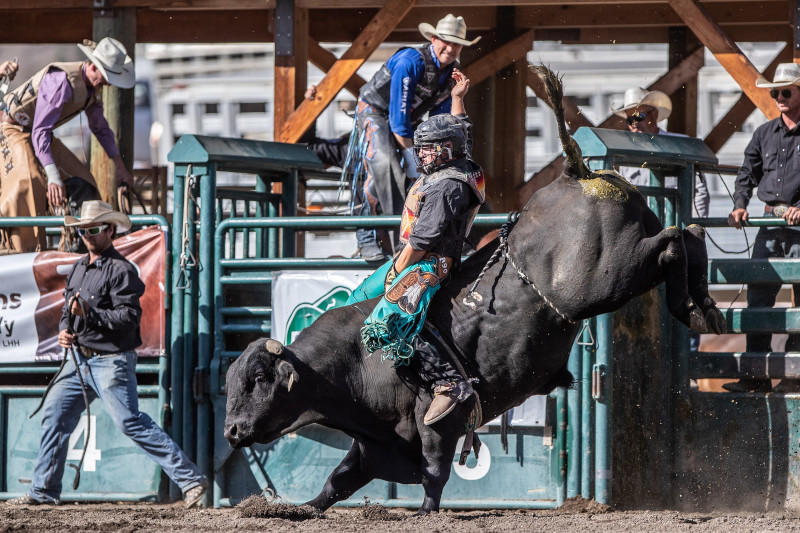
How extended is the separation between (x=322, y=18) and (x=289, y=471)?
525 centimetres

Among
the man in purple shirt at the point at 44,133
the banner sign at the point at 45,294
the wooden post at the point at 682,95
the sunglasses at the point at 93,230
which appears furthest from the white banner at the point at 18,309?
the wooden post at the point at 682,95

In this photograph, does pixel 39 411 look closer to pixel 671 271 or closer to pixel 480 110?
pixel 671 271

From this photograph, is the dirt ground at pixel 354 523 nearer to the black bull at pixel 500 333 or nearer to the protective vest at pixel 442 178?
the black bull at pixel 500 333

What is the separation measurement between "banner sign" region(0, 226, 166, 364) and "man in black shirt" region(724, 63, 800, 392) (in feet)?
12.1

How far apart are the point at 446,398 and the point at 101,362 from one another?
266 centimetres

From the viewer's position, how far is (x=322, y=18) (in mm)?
10875

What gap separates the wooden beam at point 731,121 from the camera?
1012 cm

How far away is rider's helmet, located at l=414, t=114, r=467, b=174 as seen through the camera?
5426 millimetres

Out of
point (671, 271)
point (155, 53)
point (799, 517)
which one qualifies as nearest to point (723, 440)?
point (799, 517)

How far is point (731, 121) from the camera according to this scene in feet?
33.5

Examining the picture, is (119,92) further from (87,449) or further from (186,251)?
(87,449)

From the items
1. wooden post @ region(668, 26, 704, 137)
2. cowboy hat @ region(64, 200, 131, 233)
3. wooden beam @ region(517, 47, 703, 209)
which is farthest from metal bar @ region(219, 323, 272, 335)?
wooden post @ region(668, 26, 704, 137)

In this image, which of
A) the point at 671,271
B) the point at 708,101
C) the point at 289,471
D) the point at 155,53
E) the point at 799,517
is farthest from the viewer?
the point at 155,53

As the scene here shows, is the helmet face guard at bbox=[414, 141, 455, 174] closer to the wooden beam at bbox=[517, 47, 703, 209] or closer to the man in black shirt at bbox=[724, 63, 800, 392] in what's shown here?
the man in black shirt at bbox=[724, 63, 800, 392]
